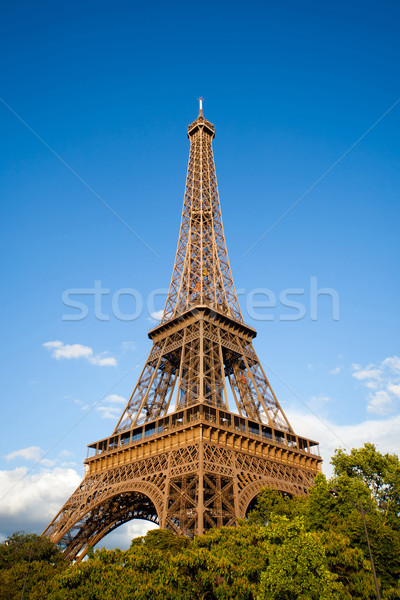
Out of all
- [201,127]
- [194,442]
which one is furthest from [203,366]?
[201,127]

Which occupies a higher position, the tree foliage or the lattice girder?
the lattice girder

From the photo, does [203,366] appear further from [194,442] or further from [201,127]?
[201,127]

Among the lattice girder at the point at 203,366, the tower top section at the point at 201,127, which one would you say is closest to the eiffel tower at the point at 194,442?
the lattice girder at the point at 203,366

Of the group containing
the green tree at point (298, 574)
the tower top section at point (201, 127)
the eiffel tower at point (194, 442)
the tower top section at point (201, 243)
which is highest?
the tower top section at point (201, 127)

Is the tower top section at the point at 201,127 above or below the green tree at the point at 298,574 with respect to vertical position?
above

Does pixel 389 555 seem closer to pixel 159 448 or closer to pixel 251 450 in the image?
pixel 251 450

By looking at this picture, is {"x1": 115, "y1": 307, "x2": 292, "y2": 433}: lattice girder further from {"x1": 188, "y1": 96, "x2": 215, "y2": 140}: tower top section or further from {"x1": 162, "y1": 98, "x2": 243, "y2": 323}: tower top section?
{"x1": 188, "y1": 96, "x2": 215, "y2": 140}: tower top section

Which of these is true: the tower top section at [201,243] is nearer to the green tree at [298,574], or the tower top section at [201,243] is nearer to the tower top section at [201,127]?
the tower top section at [201,127]

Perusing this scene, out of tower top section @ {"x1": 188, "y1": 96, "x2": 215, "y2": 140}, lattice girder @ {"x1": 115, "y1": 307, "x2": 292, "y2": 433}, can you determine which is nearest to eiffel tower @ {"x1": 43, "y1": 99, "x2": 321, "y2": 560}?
lattice girder @ {"x1": 115, "y1": 307, "x2": 292, "y2": 433}
